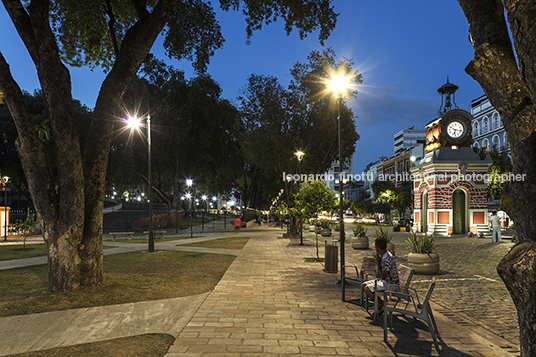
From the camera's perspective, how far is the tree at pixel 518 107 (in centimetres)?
296

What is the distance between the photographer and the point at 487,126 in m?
60.2

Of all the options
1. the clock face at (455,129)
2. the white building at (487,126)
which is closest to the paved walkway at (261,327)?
the clock face at (455,129)

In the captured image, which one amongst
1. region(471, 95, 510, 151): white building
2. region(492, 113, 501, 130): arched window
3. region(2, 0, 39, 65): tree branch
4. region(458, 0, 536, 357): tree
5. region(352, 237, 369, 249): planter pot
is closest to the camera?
region(458, 0, 536, 357): tree

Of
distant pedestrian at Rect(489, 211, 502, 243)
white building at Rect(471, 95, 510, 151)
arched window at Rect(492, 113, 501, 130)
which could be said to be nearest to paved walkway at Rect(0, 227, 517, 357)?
distant pedestrian at Rect(489, 211, 502, 243)

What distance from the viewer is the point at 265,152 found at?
26891 mm

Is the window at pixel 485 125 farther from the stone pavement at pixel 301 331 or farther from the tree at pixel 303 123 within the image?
the stone pavement at pixel 301 331

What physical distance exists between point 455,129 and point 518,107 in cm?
3224

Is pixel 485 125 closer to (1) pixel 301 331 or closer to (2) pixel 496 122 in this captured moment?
(2) pixel 496 122

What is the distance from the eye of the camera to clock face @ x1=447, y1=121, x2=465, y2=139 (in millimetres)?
31578

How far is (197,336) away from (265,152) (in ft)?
72.6

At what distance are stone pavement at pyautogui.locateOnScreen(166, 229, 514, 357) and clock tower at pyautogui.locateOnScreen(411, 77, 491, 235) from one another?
25608 mm

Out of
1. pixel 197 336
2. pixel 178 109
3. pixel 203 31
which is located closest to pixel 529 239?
pixel 197 336

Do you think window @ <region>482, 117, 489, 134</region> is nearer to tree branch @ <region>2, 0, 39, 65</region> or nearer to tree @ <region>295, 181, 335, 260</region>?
tree @ <region>295, 181, 335, 260</region>

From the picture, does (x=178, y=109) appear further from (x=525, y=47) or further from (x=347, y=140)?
(x=525, y=47)
